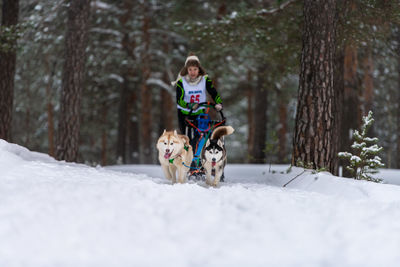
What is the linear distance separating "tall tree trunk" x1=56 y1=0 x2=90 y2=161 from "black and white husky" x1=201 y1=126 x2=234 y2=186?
4.28 m

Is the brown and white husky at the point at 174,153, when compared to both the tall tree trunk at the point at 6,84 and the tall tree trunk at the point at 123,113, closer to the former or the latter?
the tall tree trunk at the point at 6,84

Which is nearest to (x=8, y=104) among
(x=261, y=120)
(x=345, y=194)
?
(x=345, y=194)

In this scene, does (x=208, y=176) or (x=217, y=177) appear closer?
(x=217, y=177)

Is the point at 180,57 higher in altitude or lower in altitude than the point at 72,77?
higher

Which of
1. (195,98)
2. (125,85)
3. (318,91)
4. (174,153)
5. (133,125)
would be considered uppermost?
(125,85)

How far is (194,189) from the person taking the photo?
4.23 metres

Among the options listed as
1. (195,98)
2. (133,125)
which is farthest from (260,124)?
(195,98)

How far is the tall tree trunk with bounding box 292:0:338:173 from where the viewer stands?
615 cm

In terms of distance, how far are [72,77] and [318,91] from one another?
17.4 feet

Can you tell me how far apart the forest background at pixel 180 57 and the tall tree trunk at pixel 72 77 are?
1.81ft

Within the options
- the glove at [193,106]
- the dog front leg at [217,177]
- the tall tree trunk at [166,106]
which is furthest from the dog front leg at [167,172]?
the tall tree trunk at [166,106]

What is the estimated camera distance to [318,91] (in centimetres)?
619

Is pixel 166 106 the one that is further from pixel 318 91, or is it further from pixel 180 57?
pixel 318 91

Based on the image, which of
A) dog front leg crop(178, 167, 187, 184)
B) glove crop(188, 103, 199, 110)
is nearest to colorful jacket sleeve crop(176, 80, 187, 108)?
glove crop(188, 103, 199, 110)
